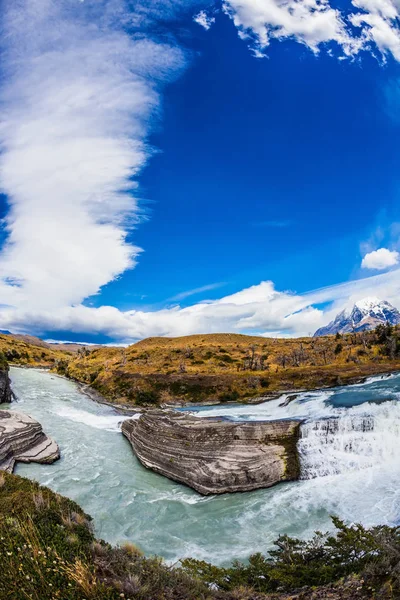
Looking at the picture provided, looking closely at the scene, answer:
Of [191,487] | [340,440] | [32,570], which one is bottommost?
[191,487]

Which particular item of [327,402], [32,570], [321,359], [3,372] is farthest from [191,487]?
[321,359]

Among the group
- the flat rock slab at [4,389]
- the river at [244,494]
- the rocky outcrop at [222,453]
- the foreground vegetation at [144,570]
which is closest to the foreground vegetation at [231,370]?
the flat rock slab at [4,389]

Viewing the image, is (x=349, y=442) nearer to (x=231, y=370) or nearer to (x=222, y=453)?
(x=222, y=453)

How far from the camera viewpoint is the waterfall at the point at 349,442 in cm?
2673

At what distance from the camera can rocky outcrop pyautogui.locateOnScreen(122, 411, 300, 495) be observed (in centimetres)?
2548

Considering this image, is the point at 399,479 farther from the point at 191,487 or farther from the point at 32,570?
the point at 32,570

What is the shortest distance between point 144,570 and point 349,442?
22.3 meters

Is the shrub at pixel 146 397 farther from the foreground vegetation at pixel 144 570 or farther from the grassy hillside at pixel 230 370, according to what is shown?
the foreground vegetation at pixel 144 570

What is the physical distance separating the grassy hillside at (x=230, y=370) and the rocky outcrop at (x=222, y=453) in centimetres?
3333

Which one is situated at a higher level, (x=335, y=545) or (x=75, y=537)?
(x=75, y=537)

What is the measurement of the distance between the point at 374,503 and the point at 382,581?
1387 cm

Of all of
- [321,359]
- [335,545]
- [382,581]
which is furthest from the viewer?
[321,359]

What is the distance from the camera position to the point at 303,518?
20672 mm

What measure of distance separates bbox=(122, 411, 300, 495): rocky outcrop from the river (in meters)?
0.75
